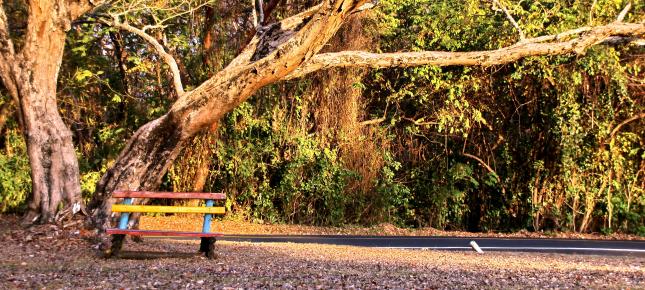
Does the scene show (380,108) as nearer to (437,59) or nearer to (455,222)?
(455,222)

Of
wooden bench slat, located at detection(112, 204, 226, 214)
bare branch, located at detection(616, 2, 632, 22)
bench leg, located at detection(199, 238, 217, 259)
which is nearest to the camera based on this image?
wooden bench slat, located at detection(112, 204, 226, 214)

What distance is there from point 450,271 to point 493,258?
2.53 meters

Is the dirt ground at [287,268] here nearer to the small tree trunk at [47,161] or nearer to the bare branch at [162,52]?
the small tree trunk at [47,161]

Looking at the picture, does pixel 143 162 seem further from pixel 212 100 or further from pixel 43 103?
pixel 43 103

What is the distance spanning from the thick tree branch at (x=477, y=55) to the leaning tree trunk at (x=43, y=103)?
383 cm

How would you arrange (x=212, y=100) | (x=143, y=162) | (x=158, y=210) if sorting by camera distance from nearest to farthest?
1. (x=158, y=210)
2. (x=212, y=100)
3. (x=143, y=162)

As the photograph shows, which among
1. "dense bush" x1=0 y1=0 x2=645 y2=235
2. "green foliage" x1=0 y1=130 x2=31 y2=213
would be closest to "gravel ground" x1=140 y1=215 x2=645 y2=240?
"dense bush" x1=0 y1=0 x2=645 y2=235

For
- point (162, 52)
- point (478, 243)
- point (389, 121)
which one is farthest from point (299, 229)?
point (162, 52)

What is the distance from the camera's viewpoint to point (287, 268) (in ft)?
27.8

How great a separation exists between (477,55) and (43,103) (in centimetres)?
791

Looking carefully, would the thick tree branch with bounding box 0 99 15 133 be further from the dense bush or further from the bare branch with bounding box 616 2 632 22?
the bare branch with bounding box 616 2 632 22

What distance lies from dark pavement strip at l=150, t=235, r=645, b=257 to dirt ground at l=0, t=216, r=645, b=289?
44.9 inches

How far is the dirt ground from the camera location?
23.4ft

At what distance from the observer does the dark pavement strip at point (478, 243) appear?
1298cm
